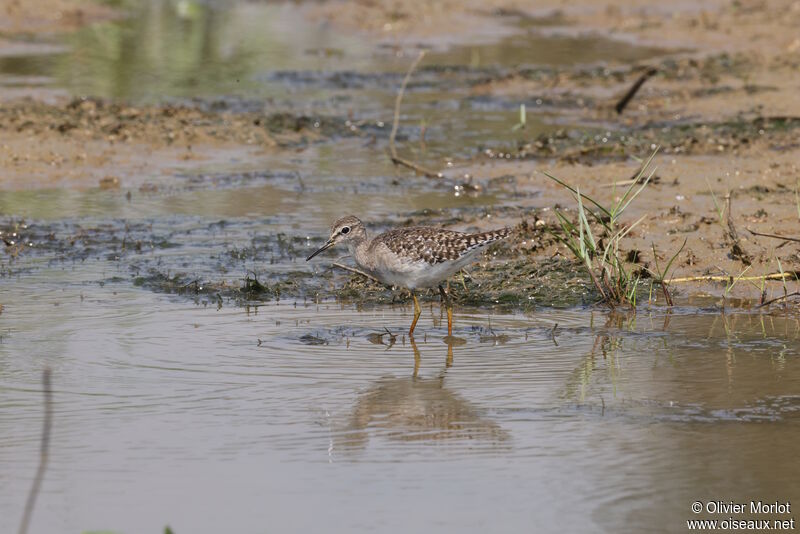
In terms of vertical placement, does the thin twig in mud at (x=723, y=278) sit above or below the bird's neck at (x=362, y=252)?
below

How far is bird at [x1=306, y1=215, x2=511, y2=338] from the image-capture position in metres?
9.63

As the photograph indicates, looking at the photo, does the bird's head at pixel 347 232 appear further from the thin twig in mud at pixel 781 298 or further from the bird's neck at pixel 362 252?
the thin twig in mud at pixel 781 298

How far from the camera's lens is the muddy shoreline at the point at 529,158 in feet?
36.5

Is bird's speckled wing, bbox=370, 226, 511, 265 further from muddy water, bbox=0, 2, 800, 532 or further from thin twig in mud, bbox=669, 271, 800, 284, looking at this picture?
thin twig in mud, bbox=669, 271, 800, 284

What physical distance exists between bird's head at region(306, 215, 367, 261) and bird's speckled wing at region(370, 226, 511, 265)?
30cm

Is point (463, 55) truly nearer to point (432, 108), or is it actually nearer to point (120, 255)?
point (432, 108)

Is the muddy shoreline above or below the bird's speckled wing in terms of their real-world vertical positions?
above

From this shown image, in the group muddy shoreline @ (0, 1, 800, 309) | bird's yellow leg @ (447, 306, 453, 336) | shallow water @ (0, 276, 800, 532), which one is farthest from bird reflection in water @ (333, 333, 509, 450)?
muddy shoreline @ (0, 1, 800, 309)

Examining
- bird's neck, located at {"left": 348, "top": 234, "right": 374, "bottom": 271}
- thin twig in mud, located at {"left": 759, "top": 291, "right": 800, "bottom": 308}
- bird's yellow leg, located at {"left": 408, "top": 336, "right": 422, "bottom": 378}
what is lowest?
bird's yellow leg, located at {"left": 408, "top": 336, "right": 422, "bottom": 378}

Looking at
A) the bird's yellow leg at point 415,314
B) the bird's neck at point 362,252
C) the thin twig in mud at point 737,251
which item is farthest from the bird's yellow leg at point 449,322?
the thin twig in mud at point 737,251

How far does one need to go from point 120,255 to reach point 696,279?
536 centimetres

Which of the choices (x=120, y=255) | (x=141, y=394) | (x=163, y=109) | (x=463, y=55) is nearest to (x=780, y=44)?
(x=463, y=55)

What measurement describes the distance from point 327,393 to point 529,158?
8229 mm

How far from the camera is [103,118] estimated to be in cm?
1742
